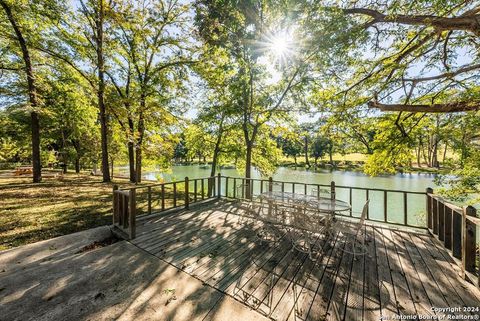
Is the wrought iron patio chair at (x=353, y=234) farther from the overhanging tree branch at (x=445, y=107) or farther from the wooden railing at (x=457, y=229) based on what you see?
the overhanging tree branch at (x=445, y=107)

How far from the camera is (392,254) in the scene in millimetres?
3236

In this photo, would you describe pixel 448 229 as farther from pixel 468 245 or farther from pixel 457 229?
pixel 468 245

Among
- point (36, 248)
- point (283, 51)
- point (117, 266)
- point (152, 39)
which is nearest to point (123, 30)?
point (152, 39)

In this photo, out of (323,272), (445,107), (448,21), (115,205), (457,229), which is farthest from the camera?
(115,205)

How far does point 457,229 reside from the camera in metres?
2.94

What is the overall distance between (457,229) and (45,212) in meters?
9.09

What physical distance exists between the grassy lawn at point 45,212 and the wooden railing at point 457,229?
6860mm

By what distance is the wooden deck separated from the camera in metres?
2.11

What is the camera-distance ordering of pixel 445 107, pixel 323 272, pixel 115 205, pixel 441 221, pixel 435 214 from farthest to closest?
pixel 115 205 → pixel 445 107 → pixel 435 214 → pixel 441 221 → pixel 323 272

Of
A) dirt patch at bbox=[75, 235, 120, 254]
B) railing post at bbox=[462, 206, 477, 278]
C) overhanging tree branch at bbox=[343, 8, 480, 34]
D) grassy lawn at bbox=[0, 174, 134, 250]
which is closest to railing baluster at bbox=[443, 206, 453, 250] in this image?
railing post at bbox=[462, 206, 477, 278]

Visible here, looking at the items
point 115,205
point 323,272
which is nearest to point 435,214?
point 323,272

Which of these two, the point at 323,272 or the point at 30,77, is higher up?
the point at 30,77

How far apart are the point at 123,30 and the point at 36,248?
11.0 meters

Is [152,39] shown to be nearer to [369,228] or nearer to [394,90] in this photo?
[394,90]
